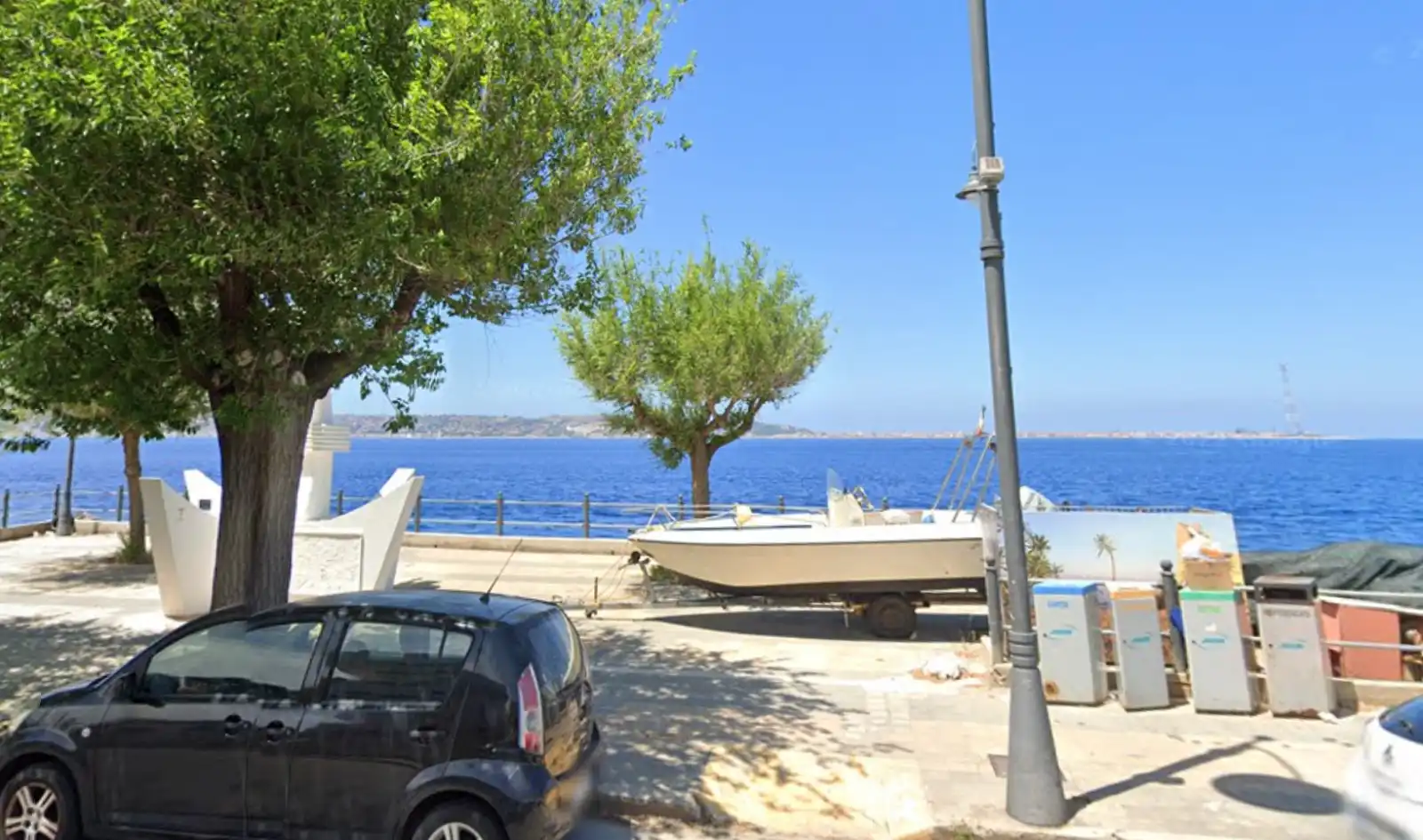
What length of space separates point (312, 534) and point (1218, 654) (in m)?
12.4

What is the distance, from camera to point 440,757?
409cm

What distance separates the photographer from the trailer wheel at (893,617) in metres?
10.8

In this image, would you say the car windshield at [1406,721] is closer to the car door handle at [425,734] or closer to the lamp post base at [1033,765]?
the lamp post base at [1033,765]

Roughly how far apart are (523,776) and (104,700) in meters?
2.52

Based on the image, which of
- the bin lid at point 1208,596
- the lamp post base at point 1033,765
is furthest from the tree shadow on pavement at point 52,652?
the bin lid at point 1208,596

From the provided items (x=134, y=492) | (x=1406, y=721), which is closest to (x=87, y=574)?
(x=134, y=492)

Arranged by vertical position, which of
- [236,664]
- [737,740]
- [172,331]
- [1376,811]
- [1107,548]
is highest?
[172,331]

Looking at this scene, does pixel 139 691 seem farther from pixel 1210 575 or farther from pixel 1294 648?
pixel 1210 575

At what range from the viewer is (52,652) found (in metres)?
9.50

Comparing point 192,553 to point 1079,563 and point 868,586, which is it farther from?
point 1079,563

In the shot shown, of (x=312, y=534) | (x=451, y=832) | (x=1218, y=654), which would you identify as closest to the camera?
(x=451, y=832)

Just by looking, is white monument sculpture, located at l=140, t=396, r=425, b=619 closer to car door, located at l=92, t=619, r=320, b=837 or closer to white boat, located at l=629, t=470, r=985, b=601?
white boat, located at l=629, t=470, r=985, b=601

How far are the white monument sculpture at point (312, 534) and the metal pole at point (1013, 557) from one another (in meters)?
7.61

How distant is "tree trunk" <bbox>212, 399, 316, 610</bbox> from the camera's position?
7.22m
